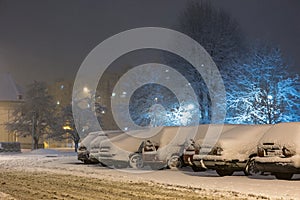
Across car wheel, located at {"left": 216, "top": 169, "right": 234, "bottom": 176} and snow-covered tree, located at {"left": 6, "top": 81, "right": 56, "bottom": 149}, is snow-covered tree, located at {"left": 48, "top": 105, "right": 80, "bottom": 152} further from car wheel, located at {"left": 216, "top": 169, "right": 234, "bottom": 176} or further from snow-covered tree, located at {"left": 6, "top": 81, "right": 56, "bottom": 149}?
car wheel, located at {"left": 216, "top": 169, "right": 234, "bottom": 176}

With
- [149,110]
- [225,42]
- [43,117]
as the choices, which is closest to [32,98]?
[43,117]

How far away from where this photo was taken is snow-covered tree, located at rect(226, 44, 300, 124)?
36.7 meters

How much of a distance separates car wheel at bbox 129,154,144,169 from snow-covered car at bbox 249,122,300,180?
6085mm

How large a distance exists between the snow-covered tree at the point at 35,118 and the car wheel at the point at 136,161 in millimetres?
32769

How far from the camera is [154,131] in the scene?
63.7ft

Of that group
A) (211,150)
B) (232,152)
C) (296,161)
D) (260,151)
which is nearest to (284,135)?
(260,151)

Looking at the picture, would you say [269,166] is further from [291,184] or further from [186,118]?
[186,118]

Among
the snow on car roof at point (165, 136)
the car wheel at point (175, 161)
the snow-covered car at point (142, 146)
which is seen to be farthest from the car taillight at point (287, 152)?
the car wheel at point (175, 161)

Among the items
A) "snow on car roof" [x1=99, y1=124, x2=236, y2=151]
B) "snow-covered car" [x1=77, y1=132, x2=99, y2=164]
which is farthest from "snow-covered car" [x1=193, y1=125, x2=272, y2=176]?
"snow-covered car" [x1=77, y1=132, x2=99, y2=164]

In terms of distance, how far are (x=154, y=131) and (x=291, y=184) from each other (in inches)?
320

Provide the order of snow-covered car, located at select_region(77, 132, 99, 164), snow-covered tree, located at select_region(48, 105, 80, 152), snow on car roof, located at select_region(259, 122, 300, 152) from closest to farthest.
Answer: snow on car roof, located at select_region(259, 122, 300, 152) < snow-covered car, located at select_region(77, 132, 99, 164) < snow-covered tree, located at select_region(48, 105, 80, 152)

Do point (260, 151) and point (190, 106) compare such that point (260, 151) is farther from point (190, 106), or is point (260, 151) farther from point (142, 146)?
point (190, 106)

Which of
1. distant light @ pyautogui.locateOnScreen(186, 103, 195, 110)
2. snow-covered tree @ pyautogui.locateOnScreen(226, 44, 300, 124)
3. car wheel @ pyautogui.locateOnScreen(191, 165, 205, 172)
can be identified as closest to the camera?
car wheel @ pyautogui.locateOnScreen(191, 165, 205, 172)

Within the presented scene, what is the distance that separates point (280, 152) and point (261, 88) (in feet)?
82.3
